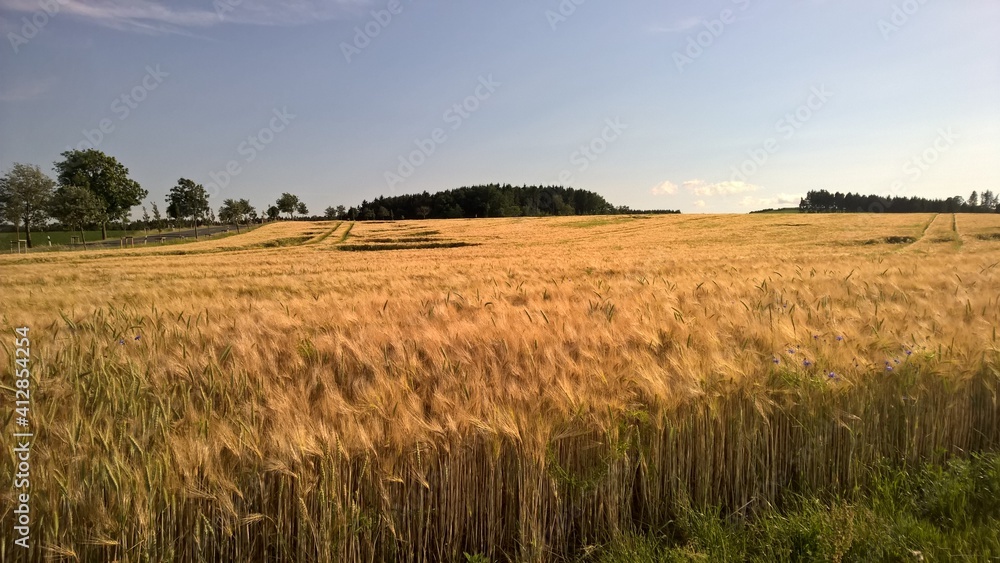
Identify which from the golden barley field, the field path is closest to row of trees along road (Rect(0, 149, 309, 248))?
the golden barley field

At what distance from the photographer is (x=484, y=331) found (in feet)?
12.5

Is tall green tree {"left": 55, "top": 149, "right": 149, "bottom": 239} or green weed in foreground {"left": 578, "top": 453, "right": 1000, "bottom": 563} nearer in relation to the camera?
green weed in foreground {"left": 578, "top": 453, "right": 1000, "bottom": 563}

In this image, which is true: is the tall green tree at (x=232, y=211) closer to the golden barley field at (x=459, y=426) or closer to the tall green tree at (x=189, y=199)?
the tall green tree at (x=189, y=199)

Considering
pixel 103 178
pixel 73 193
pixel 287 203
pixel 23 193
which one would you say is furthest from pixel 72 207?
pixel 287 203

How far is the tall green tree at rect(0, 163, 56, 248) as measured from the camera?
27.1 meters

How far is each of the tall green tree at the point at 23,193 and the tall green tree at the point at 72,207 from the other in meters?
10.1

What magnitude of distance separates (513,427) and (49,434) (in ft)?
7.03

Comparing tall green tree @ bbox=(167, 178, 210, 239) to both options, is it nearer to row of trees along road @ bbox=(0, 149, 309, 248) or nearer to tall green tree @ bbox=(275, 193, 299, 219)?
row of trees along road @ bbox=(0, 149, 309, 248)

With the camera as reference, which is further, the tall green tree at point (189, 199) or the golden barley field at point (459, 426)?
the tall green tree at point (189, 199)

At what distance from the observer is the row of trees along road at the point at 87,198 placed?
28.9 meters

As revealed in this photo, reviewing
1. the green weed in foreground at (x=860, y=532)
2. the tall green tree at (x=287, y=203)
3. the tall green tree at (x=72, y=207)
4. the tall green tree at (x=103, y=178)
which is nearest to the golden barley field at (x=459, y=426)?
the green weed in foreground at (x=860, y=532)

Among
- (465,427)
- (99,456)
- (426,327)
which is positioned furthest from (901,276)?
(99,456)

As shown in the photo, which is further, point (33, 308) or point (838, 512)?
point (33, 308)

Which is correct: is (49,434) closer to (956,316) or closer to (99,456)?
(99,456)
